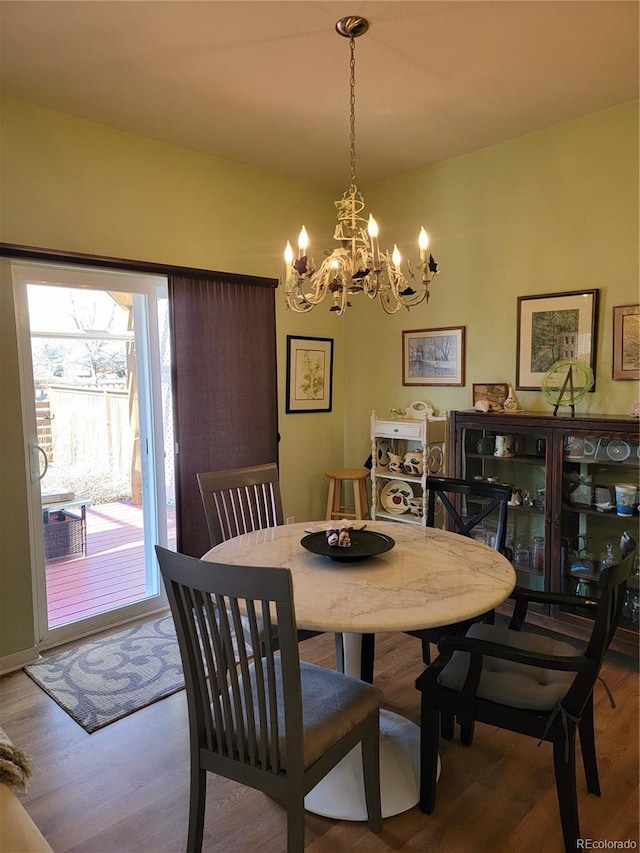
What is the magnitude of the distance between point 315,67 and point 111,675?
306cm

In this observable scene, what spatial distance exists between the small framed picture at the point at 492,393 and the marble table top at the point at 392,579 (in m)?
1.29

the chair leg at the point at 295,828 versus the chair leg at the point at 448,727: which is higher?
the chair leg at the point at 295,828

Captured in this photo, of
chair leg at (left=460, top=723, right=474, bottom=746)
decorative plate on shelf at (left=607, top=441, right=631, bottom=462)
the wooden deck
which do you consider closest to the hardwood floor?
chair leg at (left=460, top=723, right=474, bottom=746)

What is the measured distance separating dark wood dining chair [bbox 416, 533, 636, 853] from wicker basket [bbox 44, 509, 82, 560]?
223cm

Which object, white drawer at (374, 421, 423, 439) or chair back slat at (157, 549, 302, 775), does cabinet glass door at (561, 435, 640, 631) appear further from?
chair back slat at (157, 549, 302, 775)

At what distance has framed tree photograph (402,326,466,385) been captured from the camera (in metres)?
3.71

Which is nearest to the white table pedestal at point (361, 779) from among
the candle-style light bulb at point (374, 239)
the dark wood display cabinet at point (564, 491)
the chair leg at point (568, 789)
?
the chair leg at point (568, 789)

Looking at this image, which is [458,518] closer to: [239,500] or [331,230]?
[239,500]

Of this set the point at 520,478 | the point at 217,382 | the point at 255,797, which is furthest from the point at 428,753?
the point at 217,382

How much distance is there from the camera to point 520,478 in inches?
131

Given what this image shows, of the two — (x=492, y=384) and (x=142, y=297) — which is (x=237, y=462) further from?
(x=492, y=384)

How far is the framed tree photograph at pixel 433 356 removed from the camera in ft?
12.2

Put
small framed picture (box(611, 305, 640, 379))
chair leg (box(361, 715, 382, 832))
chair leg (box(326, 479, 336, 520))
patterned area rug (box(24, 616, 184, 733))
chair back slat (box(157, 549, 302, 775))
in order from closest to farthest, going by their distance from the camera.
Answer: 1. chair back slat (box(157, 549, 302, 775))
2. chair leg (box(361, 715, 382, 832))
3. patterned area rug (box(24, 616, 184, 733))
4. small framed picture (box(611, 305, 640, 379))
5. chair leg (box(326, 479, 336, 520))

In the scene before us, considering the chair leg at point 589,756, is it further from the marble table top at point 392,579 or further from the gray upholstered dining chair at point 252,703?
the gray upholstered dining chair at point 252,703
